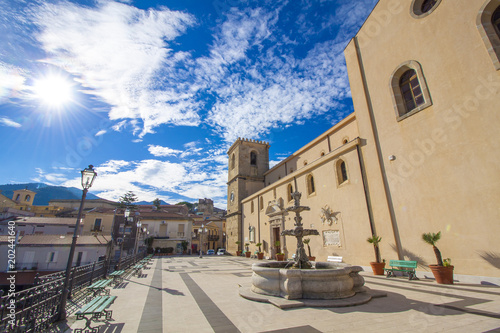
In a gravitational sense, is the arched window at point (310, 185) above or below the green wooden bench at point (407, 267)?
above

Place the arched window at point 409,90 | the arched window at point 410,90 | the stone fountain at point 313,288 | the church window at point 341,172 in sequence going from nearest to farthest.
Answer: the stone fountain at point 313,288 → the arched window at point 409,90 → the arched window at point 410,90 → the church window at point 341,172

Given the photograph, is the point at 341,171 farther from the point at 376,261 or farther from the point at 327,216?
the point at 376,261

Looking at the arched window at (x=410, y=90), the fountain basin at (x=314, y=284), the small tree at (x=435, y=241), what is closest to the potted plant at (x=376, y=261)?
the small tree at (x=435, y=241)

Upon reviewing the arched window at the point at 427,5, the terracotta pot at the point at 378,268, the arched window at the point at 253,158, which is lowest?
the terracotta pot at the point at 378,268

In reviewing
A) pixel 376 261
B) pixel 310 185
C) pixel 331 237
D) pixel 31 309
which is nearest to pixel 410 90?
pixel 376 261

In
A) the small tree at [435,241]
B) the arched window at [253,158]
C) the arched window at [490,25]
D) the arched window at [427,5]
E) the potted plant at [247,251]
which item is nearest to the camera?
the small tree at [435,241]

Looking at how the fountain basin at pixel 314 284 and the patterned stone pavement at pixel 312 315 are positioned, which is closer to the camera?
the patterned stone pavement at pixel 312 315

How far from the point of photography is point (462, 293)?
6320 millimetres

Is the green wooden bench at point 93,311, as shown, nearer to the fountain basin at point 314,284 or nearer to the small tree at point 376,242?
the fountain basin at point 314,284

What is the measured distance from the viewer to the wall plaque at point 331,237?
13748 millimetres

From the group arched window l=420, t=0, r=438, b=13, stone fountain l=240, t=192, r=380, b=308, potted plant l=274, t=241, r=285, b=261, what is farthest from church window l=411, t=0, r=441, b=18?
potted plant l=274, t=241, r=285, b=261

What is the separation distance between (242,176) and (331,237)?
18894mm

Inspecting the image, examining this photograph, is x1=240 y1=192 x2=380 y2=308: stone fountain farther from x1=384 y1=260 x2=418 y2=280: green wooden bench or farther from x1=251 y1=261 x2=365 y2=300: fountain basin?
x1=384 y1=260 x2=418 y2=280: green wooden bench

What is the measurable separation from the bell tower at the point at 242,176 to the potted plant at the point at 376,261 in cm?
2101
